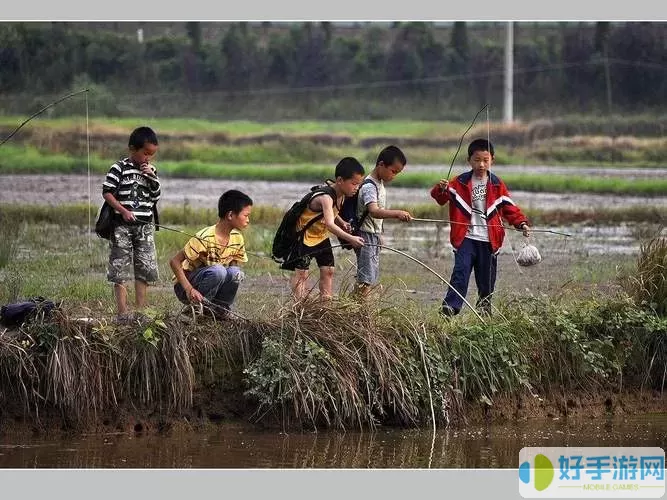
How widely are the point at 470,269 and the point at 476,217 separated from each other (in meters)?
0.38

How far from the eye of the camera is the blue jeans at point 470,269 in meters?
10.4

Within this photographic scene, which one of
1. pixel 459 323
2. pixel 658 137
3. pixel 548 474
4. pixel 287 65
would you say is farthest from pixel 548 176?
pixel 548 474

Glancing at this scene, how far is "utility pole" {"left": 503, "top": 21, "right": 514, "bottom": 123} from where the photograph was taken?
29.6 meters

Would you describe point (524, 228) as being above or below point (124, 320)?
above

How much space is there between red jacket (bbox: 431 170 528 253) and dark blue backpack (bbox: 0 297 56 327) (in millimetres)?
2903

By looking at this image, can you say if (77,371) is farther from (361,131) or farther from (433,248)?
(361,131)

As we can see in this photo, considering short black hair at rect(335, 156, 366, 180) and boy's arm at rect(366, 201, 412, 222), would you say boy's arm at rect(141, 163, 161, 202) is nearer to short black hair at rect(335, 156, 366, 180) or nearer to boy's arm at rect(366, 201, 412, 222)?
short black hair at rect(335, 156, 366, 180)

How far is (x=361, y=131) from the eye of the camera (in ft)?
101

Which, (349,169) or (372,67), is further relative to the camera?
(372,67)

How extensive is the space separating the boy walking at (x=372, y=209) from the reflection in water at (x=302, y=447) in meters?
1.24

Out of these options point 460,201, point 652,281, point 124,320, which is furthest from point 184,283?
point 652,281

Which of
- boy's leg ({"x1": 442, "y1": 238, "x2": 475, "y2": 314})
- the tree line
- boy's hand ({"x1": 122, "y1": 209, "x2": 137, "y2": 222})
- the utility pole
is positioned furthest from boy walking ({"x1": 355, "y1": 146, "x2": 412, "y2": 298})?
the tree line

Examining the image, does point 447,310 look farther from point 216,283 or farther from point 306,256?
point 216,283

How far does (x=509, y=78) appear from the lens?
30109mm
